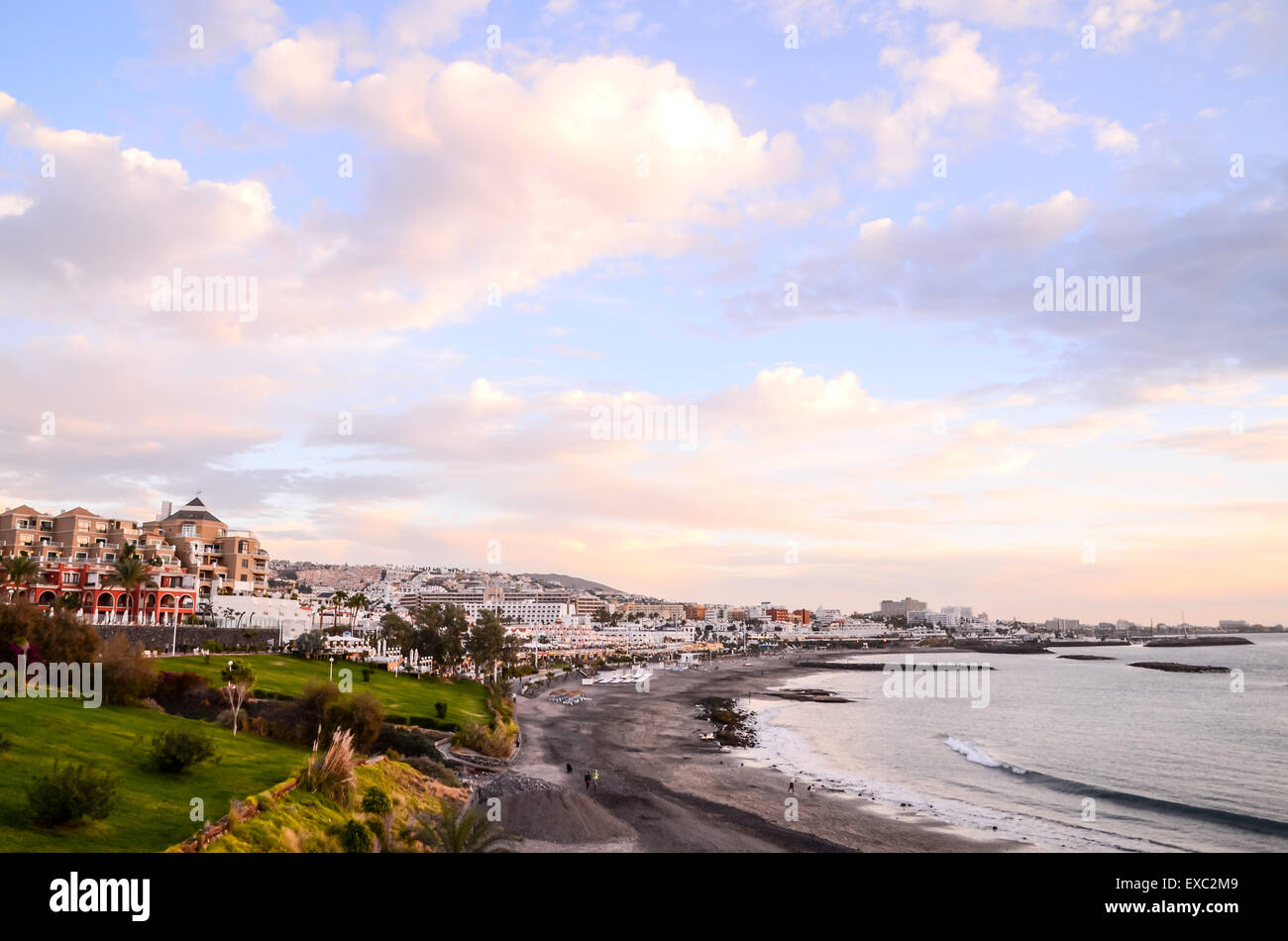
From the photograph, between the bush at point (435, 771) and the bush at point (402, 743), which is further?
the bush at point (402, 743)

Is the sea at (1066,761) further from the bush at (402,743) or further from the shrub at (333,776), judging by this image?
the shrub at (333,776)

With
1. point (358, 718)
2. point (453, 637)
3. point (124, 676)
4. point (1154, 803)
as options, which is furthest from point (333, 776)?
point (453, 637)

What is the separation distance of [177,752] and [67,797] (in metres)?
7.32

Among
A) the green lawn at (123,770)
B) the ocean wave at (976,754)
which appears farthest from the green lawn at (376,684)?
the ocean wave at (976,754)

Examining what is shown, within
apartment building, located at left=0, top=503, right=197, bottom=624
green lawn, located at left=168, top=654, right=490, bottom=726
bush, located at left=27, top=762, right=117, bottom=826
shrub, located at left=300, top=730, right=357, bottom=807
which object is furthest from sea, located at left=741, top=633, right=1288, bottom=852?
apartment building, located at left=0, top=503, right=197, bottom=624

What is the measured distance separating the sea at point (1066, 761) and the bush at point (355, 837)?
3118 centimetres

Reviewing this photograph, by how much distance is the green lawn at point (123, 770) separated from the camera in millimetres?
20812

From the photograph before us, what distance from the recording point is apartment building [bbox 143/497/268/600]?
100688mm

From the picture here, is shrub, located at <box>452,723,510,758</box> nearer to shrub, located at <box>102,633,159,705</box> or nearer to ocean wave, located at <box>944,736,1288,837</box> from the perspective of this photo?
shrub, located at <box>102,633,159,705</box>

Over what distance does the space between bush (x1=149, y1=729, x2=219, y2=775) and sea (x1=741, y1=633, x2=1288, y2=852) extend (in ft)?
117

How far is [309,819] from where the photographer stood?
26.6 meters

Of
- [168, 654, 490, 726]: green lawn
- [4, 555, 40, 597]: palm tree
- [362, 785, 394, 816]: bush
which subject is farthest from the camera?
[4, 555, 40, 597]: palm tree
